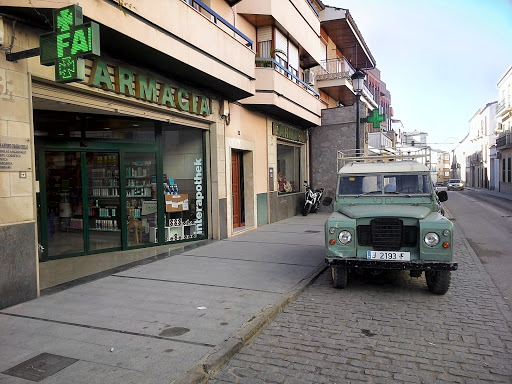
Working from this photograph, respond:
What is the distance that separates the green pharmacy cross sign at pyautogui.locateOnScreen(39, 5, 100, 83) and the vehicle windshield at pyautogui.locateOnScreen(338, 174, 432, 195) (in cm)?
479

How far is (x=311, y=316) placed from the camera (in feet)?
16.8

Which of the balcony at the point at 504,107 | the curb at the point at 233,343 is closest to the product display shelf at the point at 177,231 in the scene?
the curb at the point at 233,343

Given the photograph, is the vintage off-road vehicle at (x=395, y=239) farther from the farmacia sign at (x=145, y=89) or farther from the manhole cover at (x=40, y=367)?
the farmacia sign at (x=145, y=89)

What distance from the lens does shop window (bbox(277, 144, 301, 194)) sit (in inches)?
634

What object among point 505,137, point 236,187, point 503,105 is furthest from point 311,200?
point 503,105

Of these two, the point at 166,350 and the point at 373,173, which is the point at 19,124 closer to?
the point at 166,350

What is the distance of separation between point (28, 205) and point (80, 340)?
2.35 meters

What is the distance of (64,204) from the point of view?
8.84 m

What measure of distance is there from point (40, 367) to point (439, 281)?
5.10m

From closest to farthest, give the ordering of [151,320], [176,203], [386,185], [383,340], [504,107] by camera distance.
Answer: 1. [383,340]
2. [151,320]
3. [386,185]
4. [176,203]
5. [504,107]

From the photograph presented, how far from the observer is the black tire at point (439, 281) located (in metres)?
5.68

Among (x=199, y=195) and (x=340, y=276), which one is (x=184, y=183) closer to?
(x=199, y=195)

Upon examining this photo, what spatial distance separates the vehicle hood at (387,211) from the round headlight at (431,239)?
0.33 meters

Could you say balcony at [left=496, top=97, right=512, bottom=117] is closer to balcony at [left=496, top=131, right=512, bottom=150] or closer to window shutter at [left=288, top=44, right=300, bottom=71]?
balcony at [left=496, top=131, right=512, bottom=150]
